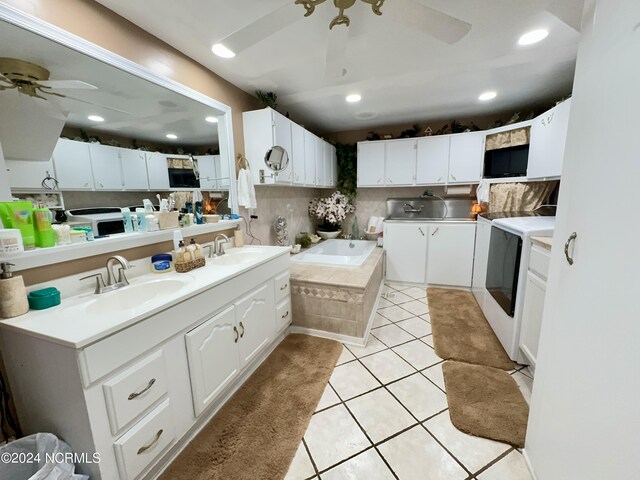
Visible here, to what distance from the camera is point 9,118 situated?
40.6 inches

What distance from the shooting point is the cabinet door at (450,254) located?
3145mm

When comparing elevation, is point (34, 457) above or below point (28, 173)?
below

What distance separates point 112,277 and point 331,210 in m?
2.89

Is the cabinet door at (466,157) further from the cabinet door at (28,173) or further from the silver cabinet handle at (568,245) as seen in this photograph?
the cabinet door at (28,173)

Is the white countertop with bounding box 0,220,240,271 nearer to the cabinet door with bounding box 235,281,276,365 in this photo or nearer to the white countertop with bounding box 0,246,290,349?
the white countertop with bounding box 0,246,290,349

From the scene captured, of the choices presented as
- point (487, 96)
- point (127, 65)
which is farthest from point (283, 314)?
point (487, 96)

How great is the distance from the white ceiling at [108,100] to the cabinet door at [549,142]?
2.92m

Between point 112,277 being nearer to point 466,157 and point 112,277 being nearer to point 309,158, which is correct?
point 309,158

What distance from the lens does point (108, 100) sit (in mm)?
1378

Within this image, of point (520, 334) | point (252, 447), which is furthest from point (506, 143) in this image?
point (252, 447)

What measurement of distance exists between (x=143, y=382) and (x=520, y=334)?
2.31 meters

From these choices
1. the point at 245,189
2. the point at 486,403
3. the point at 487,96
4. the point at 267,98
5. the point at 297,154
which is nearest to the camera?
the point at 486,403

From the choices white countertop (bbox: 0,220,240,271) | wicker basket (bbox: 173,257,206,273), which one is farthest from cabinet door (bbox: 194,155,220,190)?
wicker basket (bbox: 173,257,206,273)

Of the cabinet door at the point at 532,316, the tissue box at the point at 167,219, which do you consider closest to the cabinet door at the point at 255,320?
the tissue box at the point at 167,219
